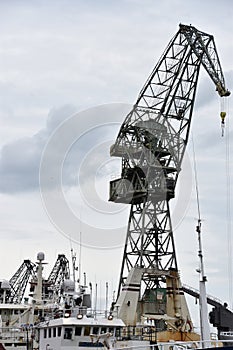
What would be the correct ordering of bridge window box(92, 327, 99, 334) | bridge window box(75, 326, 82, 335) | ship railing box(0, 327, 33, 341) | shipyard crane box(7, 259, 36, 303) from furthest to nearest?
shipyard crane box(7, 259, 36, 303), ship railing box(0, 327, 33, 341), bridge window box(92, 327, 99, 334), bridge window box(75, 326, 82, 335)

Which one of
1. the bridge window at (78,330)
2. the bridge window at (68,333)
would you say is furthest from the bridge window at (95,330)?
the bridge window at (68,333)

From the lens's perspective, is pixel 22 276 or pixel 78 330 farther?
pixel 22 276

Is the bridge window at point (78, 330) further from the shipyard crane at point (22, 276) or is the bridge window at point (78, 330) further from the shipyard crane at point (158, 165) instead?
the shipyard crane at point (22, 276)

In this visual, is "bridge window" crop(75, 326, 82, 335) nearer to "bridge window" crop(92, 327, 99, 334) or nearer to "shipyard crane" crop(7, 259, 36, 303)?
"bridge window" crop(92, 327, 99, 334)

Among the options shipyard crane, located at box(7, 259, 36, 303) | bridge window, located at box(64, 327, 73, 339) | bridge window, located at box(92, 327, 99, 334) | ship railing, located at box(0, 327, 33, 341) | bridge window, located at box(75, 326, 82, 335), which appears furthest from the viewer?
shipyard crane, located at box(7, 259, 36, 303)

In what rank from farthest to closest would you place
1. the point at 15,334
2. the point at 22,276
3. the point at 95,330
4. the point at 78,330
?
the point at 22,276, the point at 15,334, the point at 95,330, the point at 78,330

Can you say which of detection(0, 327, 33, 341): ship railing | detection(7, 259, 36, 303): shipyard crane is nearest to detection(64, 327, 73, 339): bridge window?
detection(0, 327, 33, 341): ship railing

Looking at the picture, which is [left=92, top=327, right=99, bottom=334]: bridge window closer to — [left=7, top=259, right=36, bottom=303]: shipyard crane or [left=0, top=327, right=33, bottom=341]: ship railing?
[left=0, top=327, right=33, bottom=341]: ship railing

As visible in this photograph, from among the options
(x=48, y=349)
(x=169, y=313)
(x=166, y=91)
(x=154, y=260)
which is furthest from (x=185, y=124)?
(x=48, y=349)

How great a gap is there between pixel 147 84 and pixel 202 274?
45.0 metres

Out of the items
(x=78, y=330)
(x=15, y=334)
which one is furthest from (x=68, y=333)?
(x=15, y=334)

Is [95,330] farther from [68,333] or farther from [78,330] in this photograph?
[68,333]

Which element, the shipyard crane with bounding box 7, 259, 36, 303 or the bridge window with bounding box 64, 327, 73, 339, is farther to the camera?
the shipyard crane with bounding box 7, 259, 36, 303

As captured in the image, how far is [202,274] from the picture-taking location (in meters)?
36.8
